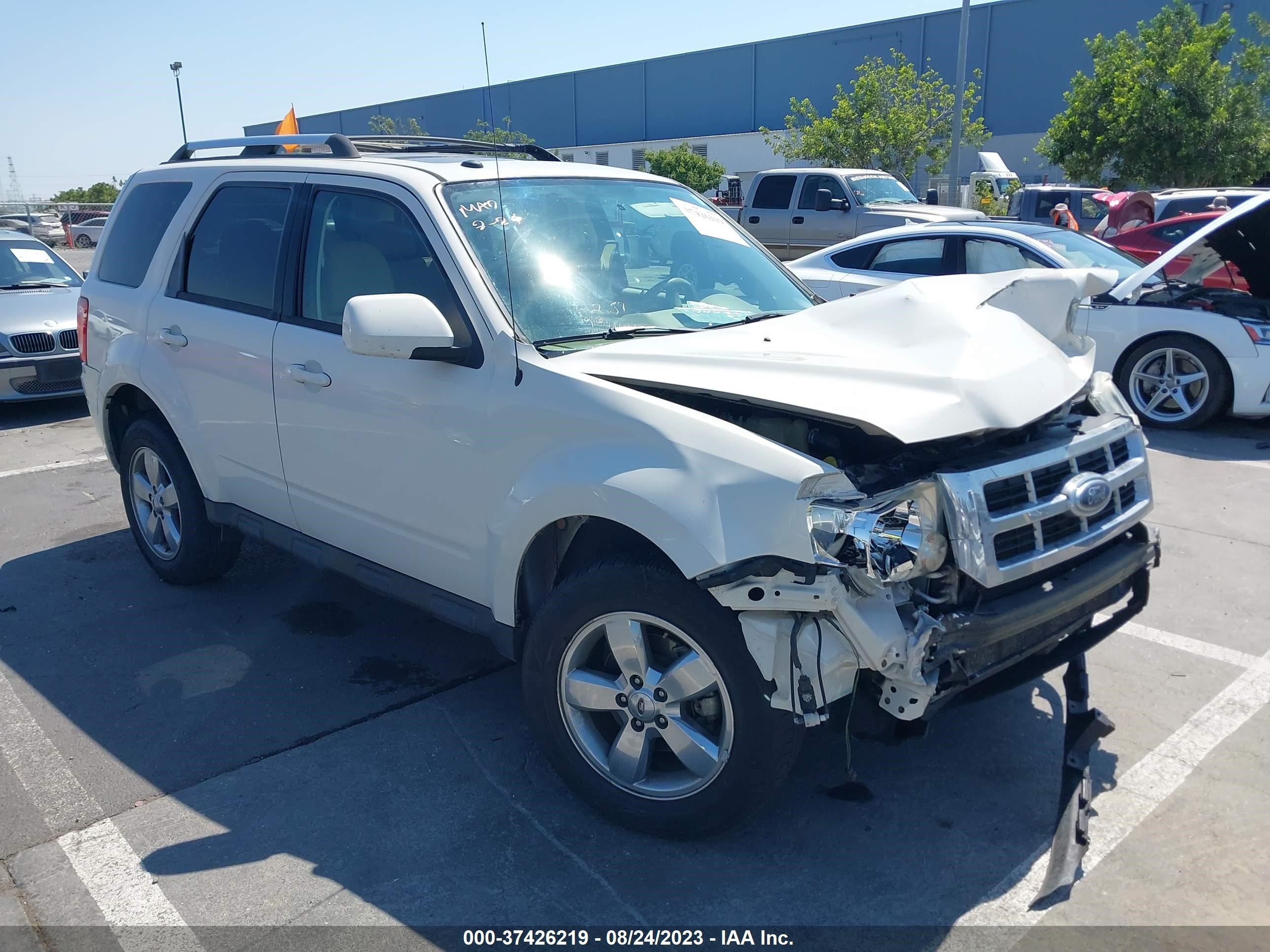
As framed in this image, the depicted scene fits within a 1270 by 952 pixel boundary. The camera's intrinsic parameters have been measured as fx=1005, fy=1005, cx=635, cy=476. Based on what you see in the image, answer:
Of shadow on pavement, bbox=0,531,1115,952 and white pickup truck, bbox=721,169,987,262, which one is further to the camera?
white pickup truck, bbox=721,169,987,262

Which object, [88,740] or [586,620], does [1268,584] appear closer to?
[586,620]

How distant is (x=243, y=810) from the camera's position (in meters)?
3.39

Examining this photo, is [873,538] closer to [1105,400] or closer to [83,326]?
[1105,400]

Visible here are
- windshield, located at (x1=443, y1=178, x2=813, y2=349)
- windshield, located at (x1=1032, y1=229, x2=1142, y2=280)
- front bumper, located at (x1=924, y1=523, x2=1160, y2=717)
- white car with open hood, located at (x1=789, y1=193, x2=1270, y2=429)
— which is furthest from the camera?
windshield, located at (x1=1032, y1=229, x2=1142, y2=280)

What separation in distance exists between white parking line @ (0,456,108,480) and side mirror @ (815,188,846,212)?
36.1 feet

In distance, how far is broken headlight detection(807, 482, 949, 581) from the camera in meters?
2.69

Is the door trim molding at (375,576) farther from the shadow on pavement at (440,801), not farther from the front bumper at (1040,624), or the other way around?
the front bumper at (1040,624)

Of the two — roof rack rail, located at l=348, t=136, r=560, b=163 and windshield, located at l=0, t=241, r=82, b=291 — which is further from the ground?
roof rack rail, located at l=348, t=136, r=560, b=163

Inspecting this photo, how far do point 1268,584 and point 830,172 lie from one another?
Result: 12127 mm

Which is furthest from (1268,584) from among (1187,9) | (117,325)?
(1187,9)

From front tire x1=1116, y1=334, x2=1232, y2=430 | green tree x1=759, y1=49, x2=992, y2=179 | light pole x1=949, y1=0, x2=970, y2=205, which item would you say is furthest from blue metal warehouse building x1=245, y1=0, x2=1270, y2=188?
front tire x1=1116, y1=334, x2=1232, y2=430

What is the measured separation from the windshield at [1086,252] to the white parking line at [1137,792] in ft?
16.0

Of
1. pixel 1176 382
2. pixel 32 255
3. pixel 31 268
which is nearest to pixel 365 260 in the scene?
pixel 1176 382

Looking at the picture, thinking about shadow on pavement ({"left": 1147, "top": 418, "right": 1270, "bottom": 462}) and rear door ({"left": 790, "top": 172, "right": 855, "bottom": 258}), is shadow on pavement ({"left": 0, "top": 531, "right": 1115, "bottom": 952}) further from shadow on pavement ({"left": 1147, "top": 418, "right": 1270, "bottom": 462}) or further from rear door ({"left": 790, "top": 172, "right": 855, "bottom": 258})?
rear door ({"left": 790, "top": 172, "right": 855, "bottom": 258})
